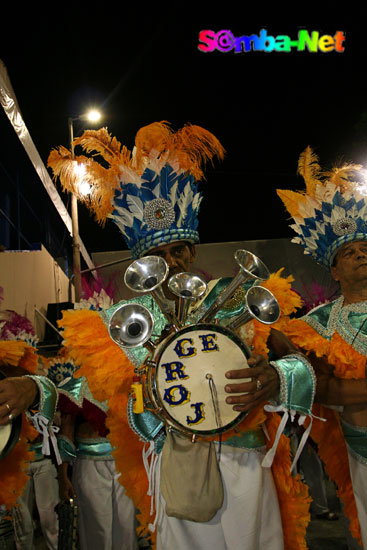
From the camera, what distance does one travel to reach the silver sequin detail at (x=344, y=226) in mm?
3182

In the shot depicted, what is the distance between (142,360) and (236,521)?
0.79 metres

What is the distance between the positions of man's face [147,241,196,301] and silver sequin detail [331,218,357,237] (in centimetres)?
110

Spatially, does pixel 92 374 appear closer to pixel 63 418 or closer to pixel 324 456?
pixel 324 456

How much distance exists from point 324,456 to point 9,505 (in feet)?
5.93

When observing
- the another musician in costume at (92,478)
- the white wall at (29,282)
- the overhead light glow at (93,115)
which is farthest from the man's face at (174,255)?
the overhead light glow at (93,115)

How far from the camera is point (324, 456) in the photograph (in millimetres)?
3057

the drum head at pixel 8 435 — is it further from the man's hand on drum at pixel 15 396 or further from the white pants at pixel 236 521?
the white pants at pixel 236 521

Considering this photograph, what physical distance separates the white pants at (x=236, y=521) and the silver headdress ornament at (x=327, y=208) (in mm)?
1638

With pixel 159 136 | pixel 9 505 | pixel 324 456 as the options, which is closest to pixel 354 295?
pixel 324 456

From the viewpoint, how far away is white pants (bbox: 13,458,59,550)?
5.14 meters

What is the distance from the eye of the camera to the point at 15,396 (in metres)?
2.16

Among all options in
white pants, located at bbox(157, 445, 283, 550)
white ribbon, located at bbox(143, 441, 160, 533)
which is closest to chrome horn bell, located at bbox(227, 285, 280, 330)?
white pants, located at bbox(157, 445, 283, 550)

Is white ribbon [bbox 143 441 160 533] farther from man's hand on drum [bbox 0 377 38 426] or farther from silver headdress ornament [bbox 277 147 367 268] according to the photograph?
silver headdress ornament [bbox 277 147 367 268]

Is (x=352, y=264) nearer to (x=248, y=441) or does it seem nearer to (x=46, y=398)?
(x=248, y=441)
